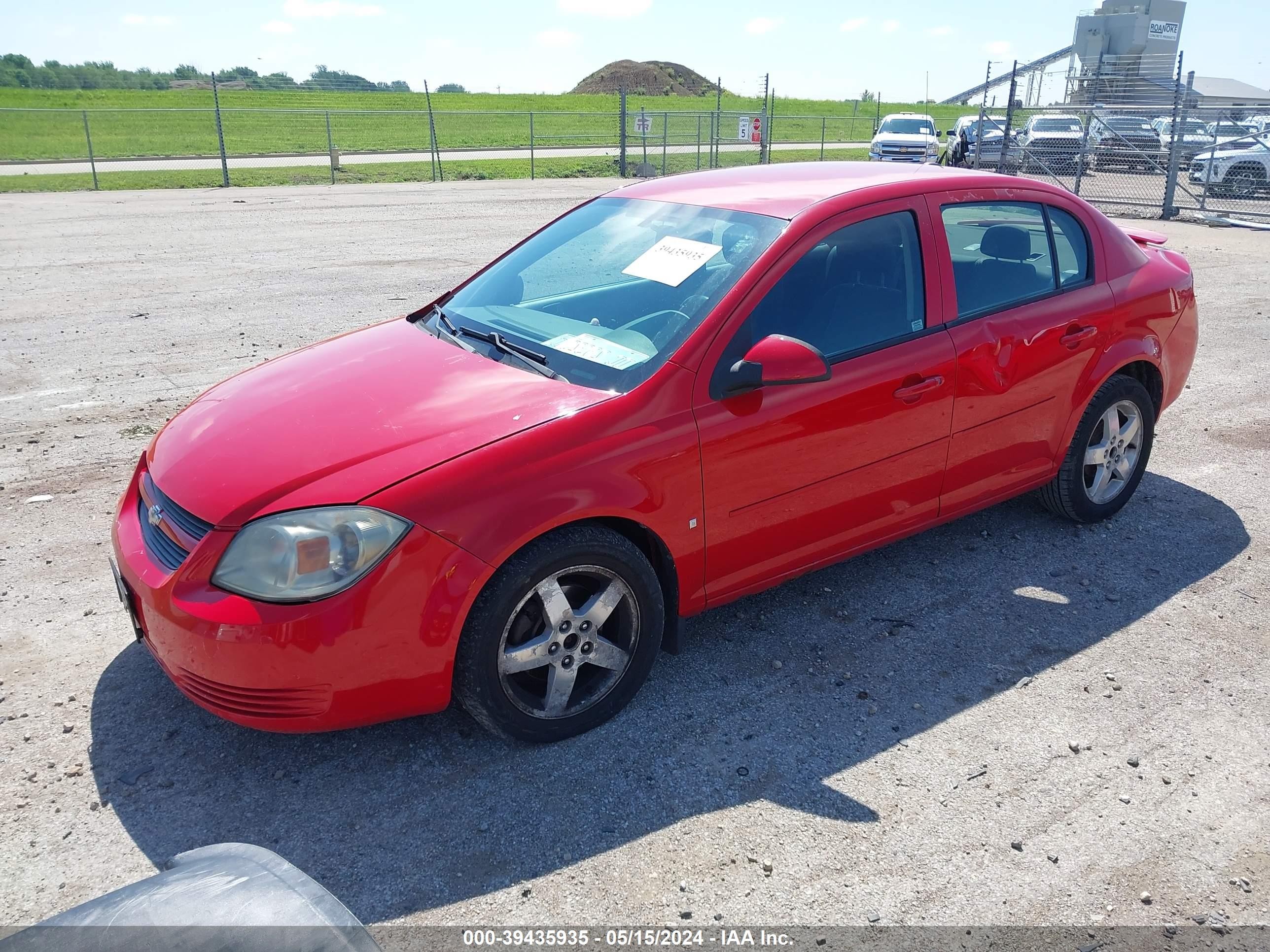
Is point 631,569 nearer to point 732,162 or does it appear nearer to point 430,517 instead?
point 430,517

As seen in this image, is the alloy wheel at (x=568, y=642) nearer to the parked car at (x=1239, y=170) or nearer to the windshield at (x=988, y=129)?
the parked car at (x=1239, y=170)

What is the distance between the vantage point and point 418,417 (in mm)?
3193

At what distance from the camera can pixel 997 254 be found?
4.31 meters

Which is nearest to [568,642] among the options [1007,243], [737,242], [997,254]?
[737,242]

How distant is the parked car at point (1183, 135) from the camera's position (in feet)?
55.7

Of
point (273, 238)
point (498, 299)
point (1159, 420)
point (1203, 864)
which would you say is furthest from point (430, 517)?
point (273, 238)

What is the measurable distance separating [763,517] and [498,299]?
4.91 ft

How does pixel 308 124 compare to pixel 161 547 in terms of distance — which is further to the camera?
pixel 308 124

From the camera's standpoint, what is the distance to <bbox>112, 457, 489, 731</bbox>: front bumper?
276 centimetres

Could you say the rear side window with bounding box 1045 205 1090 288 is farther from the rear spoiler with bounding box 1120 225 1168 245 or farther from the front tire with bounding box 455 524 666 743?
the front tire with bounding box 455 524 666 743

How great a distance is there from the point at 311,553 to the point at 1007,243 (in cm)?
328

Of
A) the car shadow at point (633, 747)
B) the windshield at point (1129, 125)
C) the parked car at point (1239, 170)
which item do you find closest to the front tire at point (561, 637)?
the car shadow at point (633, 747)

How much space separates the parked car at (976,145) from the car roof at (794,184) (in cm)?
1855

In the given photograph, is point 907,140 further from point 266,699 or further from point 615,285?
point 266,699
